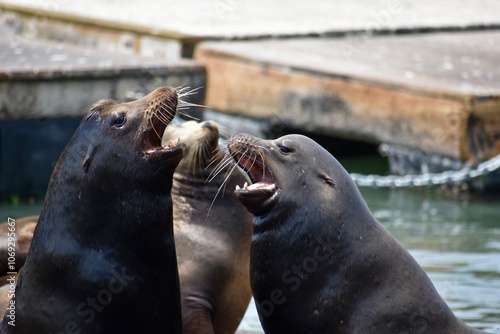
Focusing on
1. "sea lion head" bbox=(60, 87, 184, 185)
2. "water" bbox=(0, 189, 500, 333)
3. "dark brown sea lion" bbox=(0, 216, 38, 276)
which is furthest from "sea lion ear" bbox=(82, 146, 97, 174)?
"water" bbox=(0, 189, 500, 333)

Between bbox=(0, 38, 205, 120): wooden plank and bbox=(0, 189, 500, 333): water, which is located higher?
bbox=(0, 38, 205, 120): wooden plank

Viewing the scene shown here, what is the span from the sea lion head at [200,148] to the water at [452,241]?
916mm

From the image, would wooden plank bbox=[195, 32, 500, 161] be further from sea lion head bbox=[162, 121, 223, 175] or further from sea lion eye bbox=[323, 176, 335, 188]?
sea lion eye bbox=[323, 176, 335, 188]

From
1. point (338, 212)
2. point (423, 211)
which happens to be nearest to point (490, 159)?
point (423, 211)

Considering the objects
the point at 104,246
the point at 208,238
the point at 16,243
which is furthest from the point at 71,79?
the point at 104,246

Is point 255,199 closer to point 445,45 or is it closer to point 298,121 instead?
point 298,121

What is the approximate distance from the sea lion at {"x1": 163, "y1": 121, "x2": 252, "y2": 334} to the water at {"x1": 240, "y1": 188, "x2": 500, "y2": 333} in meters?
0.39

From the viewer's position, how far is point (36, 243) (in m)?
5.28

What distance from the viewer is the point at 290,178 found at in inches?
209

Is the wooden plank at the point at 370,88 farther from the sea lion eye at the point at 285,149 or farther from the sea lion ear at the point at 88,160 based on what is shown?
the sea lion ear at the point at 88,160

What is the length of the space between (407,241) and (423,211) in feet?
3.17

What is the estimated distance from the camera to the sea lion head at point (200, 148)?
272 inches

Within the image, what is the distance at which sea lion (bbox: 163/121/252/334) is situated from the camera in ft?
20.8

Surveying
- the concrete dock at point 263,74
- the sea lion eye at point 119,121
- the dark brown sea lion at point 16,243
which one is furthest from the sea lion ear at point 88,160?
the concrete dock at point 263,74
